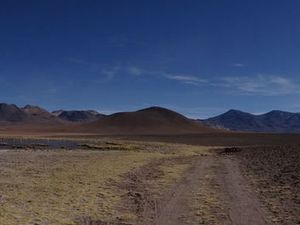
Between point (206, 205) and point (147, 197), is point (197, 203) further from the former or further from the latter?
point (147, 197)

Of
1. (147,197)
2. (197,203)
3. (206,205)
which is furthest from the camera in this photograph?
(147,197)

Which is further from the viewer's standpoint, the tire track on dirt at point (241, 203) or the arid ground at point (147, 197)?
the arid ground at point (147, 197)

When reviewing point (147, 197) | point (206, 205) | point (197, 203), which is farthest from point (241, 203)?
point (147, 197)

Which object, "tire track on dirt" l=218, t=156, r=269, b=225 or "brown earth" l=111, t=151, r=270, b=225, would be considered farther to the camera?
"brown earth" l=111, t=151, r=270, b=225

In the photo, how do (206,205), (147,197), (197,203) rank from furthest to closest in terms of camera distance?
(147,197) < (197,203) < (206,205)

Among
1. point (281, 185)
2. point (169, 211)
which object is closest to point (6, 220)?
point (169, 211)

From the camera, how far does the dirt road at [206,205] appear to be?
13258mm

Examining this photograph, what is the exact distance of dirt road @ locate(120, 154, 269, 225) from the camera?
43.5ft

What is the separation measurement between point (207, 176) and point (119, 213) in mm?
10709

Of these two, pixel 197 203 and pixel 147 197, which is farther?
pixel 147 197

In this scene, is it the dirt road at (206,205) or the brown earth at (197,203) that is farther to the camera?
the brown earth at (197,203)

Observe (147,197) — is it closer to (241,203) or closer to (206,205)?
(206,205)

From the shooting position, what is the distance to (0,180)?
21078mm

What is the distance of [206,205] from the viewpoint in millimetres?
15469
